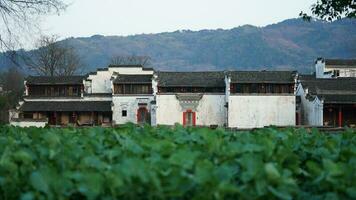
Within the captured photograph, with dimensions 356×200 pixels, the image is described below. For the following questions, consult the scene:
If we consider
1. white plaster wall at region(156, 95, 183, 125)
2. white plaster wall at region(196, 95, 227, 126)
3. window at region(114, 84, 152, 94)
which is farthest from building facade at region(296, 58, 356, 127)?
window at region(114, 84, 152, 94)

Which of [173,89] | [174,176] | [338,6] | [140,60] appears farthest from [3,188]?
[140,60]

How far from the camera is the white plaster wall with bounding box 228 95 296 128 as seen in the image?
4794cm

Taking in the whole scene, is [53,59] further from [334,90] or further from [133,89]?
[334,90]

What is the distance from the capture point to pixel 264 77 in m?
48.8

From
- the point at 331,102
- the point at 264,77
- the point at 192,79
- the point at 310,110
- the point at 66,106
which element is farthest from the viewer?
the point at 66,106

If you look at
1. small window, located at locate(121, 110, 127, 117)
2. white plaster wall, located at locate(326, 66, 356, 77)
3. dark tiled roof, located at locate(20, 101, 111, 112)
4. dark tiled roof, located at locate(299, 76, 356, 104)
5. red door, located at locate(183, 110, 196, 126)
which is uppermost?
white plaster wall, located at locate(326, 66, 356, 77)

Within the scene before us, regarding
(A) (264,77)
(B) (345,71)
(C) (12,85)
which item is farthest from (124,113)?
(C) (12,85)

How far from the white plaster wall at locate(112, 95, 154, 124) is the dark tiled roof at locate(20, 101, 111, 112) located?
1.05 metres

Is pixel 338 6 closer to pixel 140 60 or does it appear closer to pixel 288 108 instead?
pixel 288 108

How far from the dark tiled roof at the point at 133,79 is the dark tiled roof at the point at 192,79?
1.89 metres

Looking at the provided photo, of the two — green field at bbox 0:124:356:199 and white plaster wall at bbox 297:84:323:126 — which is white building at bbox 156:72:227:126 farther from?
green field at bbox 0:124:356:199

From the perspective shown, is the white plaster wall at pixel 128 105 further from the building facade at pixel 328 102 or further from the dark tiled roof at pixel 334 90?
the dark tiled roof at pixel 334 90

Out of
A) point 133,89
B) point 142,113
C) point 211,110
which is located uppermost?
point 133,89

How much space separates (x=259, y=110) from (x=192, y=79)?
8.41 meters
